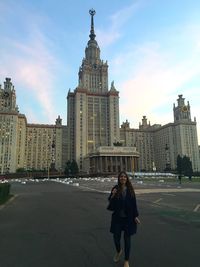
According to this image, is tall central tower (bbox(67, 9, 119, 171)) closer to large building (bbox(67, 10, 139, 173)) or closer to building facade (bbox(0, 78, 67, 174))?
large building (bbox(67, 10, 139, 173))

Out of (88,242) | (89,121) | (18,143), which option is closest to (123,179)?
(88,242)

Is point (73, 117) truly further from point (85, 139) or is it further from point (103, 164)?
point (103, 164)

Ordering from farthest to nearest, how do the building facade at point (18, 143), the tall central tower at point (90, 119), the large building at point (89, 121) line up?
the tall central tower at point (90, 119), the large building at point (89, 121), the building facade at point (18, 143)

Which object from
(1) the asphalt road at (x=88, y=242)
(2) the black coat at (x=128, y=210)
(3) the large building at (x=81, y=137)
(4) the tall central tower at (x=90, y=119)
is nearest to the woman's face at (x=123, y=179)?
(2) the black coat at (x=128, y=210)

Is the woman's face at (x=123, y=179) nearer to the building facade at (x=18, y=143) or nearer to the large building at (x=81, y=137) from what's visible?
the building facade at (x=18, y=143)

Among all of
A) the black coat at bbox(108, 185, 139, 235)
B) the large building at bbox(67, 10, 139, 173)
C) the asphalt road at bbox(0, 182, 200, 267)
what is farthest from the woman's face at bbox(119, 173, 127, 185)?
the large building at bbox(67, 10, 139, 173)

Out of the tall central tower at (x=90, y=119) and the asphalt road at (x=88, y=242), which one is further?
the tall central tower at (x=90, y=119)

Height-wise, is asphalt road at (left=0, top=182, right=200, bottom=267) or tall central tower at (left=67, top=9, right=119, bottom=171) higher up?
tall central tower at (left=67, top=9, right=119, bottom=171)

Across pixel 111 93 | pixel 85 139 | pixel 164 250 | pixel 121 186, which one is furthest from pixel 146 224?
pixel 111 93

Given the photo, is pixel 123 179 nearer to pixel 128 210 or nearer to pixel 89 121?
pixel 128 210

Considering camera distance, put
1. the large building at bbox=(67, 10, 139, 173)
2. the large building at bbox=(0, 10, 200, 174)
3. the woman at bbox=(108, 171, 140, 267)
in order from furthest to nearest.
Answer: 1. the large building at bbox=(67, 10, 139, 173)
2. the large building at bbox=(0, 10, 200, 174)
3. the woman at bbox=(108, 171, 140, 267)

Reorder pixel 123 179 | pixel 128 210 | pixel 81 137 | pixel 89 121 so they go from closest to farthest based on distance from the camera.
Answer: pixel 128 210 → pixel 123 179 → pixel 81 137 → pixel 89 121

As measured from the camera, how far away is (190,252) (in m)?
7.22

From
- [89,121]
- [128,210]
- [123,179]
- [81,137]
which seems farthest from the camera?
[89,121]
